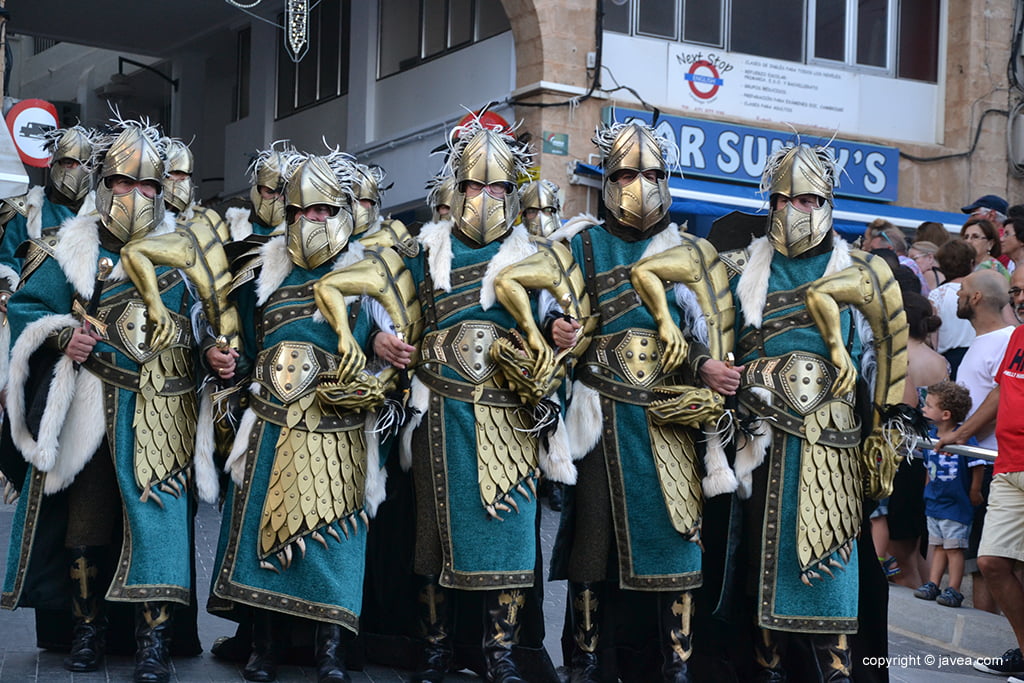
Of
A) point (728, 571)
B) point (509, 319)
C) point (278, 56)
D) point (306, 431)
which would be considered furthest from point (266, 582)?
point (278, 56)

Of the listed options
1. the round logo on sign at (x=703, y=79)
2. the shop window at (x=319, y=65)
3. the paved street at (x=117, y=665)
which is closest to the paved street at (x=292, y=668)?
the paved street at (x=117, y=665)

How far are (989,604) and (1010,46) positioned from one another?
10.9 m

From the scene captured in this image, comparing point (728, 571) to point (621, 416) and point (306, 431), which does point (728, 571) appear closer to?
point (621, 416)

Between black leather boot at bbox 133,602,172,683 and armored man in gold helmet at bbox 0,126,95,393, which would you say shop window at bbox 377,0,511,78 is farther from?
black leather boot at bbox 133,602,172,683

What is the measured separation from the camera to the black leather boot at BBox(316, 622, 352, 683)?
19.0ft

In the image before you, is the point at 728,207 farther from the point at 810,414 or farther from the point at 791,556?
the point at 791,556

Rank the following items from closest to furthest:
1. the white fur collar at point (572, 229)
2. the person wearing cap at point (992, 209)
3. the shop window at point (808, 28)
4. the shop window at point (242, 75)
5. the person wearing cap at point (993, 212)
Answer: the white fur collar at point (572, 229)
the person wearing cap at point (993, 212)
the person wearing cap at point (992, 209)
the shop window at point (808, 28)
the shop window at point (242, 75)

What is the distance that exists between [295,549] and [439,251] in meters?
1.28

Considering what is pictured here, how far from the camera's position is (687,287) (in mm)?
5988

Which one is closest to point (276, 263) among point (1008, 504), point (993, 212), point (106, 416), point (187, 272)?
point (187, 272)

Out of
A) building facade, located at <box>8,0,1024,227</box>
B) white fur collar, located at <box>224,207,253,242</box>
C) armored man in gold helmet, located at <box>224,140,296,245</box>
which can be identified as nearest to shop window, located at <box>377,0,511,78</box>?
building facade, located at <box>8,0,1024,227</box>

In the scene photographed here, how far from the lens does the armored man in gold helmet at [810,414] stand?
5.83 metres

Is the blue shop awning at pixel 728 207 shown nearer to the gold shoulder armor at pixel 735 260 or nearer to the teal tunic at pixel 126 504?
the gold shoulder armor at pixel 735 260

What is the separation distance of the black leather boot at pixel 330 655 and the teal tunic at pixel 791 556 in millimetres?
1584
